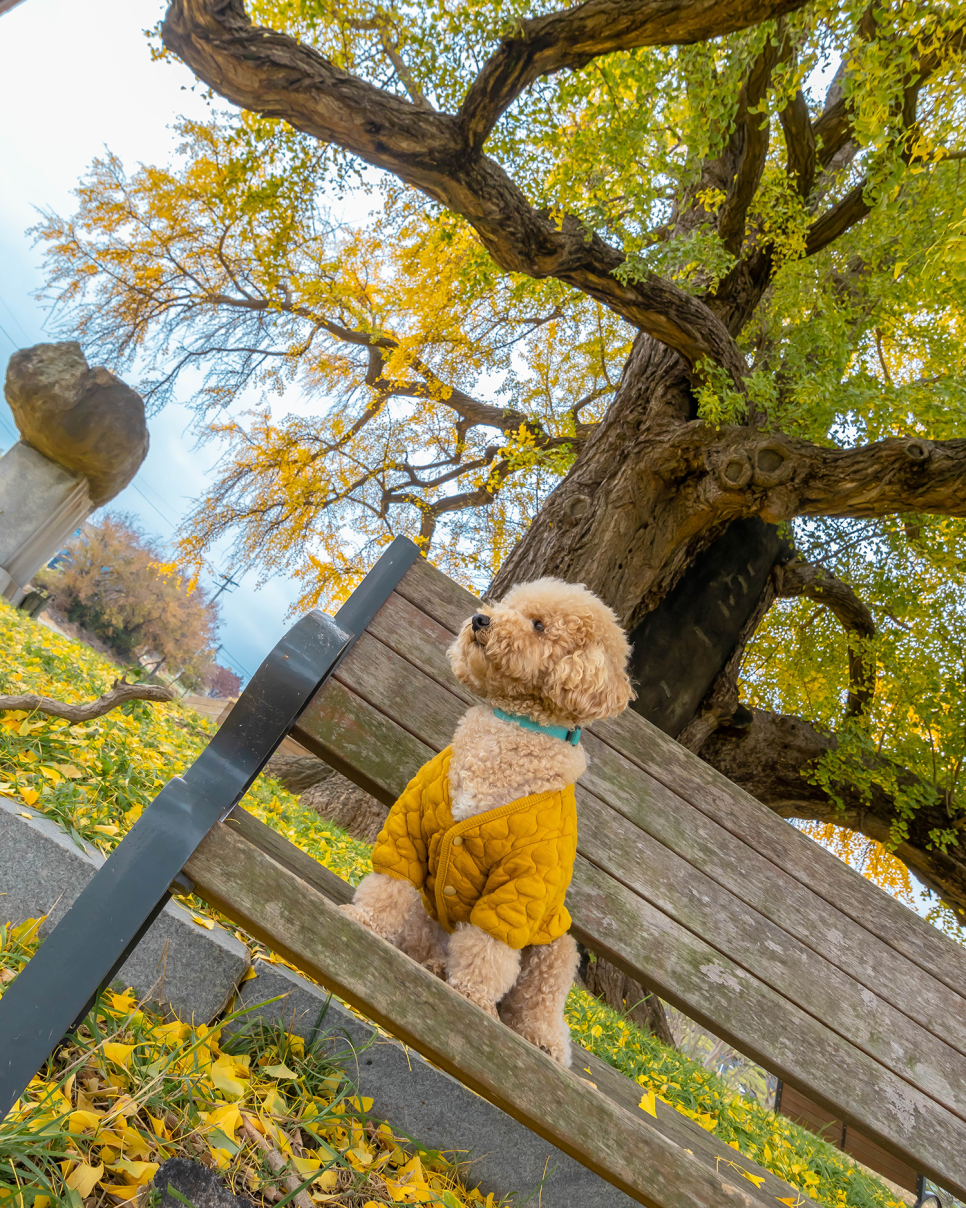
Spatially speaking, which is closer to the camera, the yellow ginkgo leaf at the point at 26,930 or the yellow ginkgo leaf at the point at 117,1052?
the yellow ginkgo leaf at the point at 117,1052

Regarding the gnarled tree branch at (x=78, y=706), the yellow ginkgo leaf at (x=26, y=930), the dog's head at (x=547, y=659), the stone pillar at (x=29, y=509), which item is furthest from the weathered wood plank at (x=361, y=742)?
the stone pillar at (x=29, y=509)

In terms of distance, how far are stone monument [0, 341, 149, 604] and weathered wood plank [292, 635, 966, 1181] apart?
10.1m

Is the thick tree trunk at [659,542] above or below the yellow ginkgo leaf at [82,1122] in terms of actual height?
above

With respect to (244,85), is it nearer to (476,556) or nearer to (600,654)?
(600,654)

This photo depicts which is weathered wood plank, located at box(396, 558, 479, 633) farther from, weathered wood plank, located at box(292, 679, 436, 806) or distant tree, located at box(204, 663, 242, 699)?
distant tree, located at box(204, 663, 242, 699)

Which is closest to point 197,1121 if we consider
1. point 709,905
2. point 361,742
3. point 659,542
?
point 361,742

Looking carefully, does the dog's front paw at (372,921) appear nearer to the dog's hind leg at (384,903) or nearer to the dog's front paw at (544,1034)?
the dog's hind leg at (384,903)

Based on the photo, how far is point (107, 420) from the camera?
10531 mm

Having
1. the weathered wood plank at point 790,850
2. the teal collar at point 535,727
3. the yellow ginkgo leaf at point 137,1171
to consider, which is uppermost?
the weathered wood plank at point 790,850

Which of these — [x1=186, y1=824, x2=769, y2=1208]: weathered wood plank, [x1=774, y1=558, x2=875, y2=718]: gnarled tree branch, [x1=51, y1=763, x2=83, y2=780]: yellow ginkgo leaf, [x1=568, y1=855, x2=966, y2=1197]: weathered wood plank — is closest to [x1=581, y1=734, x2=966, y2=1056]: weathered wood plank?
[x1=568, y1=855, x2=966, y2=1197]: weathered wood plank

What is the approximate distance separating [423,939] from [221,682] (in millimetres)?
27679

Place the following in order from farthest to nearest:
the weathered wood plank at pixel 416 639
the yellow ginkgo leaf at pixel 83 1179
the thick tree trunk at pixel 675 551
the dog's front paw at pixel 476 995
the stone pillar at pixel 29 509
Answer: the stone pillar at pixel 29 509
the thick tree trunk at pixel 675 551
the weathered wood plank at pixel 416 639
the dog's front paw at pixel 476 995
the yellow ginkgo leaf at pixel 83 1179

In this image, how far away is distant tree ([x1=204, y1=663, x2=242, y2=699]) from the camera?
25.8 meters

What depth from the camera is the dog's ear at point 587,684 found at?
1.57 meters
